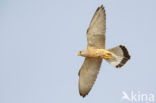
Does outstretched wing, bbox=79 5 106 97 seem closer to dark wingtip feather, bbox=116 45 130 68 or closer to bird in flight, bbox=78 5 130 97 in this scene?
bird in flight, bbox=78 5 130 97

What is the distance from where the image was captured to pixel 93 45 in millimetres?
13734

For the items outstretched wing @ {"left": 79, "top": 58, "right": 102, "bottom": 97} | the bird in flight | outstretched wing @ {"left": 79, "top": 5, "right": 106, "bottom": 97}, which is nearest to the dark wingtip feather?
the bird in flight

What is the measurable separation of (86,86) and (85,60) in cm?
93

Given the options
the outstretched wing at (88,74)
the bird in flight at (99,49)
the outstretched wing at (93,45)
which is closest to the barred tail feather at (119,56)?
the bird in flight at (99,49)

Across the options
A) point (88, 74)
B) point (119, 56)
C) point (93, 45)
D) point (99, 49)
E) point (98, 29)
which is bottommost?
point (88, 74)

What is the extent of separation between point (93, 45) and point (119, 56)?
98 centimetres

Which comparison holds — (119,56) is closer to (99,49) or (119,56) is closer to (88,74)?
(99,49)

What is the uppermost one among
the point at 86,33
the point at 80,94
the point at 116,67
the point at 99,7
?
the point at 99,7

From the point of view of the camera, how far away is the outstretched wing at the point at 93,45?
1334 cm

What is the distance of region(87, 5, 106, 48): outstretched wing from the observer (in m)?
13.3

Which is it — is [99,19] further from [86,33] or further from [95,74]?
[95,74]

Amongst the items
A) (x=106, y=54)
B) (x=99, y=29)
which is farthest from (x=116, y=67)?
(x=99, y=29)

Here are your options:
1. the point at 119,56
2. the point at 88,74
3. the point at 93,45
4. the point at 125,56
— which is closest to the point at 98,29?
the point at 93,45

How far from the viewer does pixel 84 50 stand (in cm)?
1358
